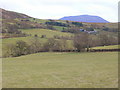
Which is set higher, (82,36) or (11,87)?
(82,36)

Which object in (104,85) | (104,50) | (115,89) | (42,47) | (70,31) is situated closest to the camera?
(115,89)

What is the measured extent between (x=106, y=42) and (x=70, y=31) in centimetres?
6519

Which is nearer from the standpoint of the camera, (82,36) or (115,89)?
(115,89)

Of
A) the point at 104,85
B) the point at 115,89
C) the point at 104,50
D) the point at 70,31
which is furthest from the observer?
the point at 70,31

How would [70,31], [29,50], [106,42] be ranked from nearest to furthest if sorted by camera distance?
[29,50], [106,42], [70,31]

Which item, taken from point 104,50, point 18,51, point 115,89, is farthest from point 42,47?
point 115,89

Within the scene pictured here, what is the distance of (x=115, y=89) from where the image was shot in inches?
822

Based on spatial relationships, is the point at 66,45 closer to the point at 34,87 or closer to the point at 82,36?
the point at 82,36

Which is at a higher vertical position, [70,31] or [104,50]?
[70,31]

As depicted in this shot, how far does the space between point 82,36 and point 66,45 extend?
1753 centimetres

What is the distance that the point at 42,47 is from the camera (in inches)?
4085

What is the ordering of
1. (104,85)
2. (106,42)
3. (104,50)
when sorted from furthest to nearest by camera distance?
(106,42) → (104,50) → (104,85)

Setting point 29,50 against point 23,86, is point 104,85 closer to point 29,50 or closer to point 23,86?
point 23,86

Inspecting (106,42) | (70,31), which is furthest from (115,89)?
(70,31)
